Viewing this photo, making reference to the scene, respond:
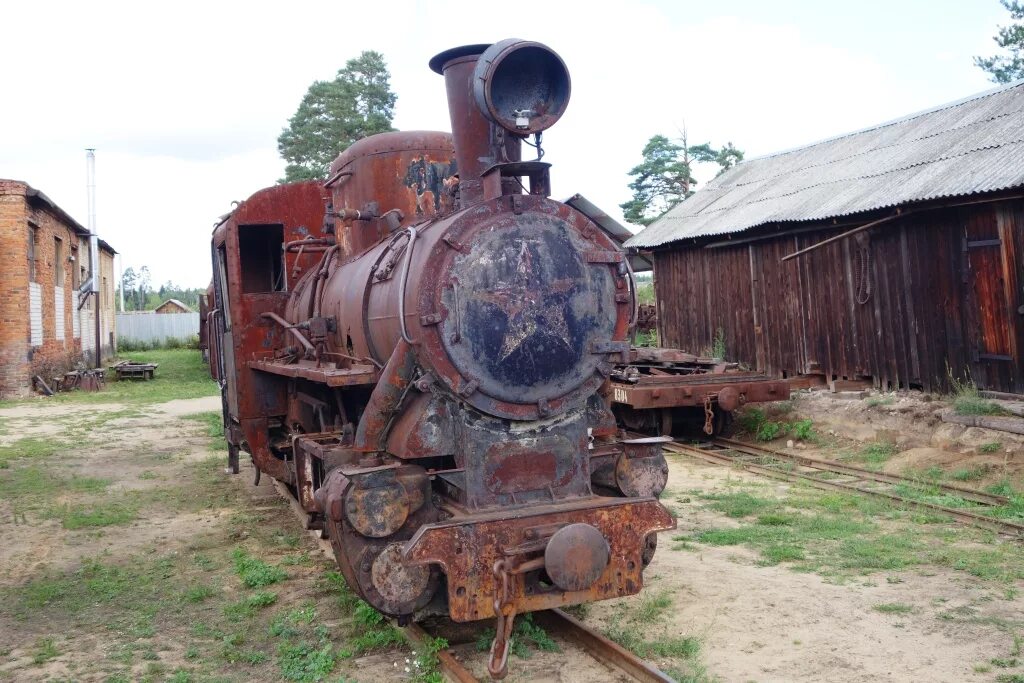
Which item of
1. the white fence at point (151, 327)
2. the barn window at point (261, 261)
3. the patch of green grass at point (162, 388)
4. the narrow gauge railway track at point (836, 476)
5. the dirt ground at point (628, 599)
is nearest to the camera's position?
the dirt ground at point (628, 599)

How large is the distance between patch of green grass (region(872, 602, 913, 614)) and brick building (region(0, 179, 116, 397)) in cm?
2104

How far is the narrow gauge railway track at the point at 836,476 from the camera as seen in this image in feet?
23.9

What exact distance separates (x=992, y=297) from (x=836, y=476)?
3.08m

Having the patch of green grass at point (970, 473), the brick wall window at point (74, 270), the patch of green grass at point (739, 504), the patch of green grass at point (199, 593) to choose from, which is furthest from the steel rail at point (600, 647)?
the brick wall window at point (74, 270)

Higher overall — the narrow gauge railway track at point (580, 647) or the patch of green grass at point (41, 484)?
the patch of green grass at point (41, 484)

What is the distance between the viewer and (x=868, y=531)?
708 cm

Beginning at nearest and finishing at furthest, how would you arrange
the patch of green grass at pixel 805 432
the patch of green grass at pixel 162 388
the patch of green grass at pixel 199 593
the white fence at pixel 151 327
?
the patch of green grass at pixel 199 593
the patch of green grass at pixel 805 432
the patch of green grass at pixel 162 388
the white fence at pixel 151 327

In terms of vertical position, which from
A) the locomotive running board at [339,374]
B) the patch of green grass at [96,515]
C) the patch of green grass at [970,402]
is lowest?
the patch of green grass at [96,515]

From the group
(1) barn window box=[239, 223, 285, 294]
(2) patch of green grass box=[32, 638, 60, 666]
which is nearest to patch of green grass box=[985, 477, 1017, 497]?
(1) barn window box=[239, 223, 285, 294]

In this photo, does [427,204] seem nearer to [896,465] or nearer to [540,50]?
[540,50]

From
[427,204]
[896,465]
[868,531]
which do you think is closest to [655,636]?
[868,531]

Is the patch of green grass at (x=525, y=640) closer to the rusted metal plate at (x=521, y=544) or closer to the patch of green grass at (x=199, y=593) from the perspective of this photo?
the rusted metal plate at (x=521, y=544)

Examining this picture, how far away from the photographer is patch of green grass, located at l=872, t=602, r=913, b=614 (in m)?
5.26

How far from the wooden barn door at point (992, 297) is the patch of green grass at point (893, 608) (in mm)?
5893
